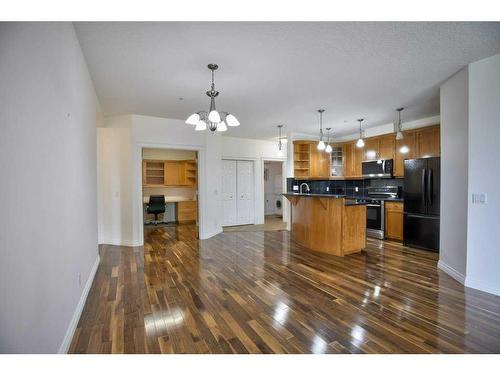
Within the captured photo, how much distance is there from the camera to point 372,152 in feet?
19.8

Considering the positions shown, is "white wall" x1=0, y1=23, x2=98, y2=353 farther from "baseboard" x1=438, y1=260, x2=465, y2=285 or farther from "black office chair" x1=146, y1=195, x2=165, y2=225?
"black office chair" x1=146, y1=195, x2=165, y2=225

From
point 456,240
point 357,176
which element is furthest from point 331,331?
point 357,176

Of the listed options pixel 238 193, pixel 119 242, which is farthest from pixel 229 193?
pixel 119 242

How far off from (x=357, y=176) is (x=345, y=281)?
13.2 ft

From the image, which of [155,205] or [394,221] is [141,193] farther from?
[394,221]

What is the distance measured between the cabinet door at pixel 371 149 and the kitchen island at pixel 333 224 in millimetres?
2268

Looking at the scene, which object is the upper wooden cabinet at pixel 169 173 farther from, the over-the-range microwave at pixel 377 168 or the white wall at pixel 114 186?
the over-the-range microwave at pixel 377 168

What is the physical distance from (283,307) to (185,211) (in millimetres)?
6069

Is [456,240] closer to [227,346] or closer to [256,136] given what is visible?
[227,346]

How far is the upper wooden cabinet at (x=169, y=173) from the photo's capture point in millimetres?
7633

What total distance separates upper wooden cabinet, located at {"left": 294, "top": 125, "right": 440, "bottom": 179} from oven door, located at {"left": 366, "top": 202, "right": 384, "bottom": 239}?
901mm

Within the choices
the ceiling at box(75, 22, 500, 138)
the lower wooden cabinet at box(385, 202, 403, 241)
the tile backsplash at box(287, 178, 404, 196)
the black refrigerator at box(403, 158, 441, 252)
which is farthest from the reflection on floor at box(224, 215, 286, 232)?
the ceiling at box(75, 22, 500, 138)

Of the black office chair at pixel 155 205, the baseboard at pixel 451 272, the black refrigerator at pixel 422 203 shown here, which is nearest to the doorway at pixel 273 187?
the black office chair at pixel 155 205

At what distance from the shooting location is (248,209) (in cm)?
748
